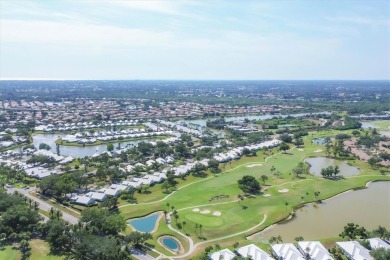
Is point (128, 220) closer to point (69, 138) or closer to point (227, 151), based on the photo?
point (227, 151)

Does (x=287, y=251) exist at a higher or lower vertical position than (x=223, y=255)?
higher

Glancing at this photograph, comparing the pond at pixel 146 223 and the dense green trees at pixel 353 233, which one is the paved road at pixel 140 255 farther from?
the dense green trees at pixel 353 233

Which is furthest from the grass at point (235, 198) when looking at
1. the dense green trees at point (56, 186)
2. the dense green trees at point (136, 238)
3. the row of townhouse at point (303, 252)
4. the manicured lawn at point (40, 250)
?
the manicured lawn at point (40, 250)

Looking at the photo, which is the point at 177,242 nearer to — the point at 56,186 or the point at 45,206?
the point at 45,206

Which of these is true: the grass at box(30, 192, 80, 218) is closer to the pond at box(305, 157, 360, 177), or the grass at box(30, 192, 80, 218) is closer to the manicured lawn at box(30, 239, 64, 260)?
the manicured lawn at box(30, 239, 64, 260)

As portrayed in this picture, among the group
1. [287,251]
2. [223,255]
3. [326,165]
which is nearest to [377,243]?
[287,251]

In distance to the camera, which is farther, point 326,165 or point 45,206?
point 326,165

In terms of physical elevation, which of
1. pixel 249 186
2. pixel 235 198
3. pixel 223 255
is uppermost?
pixel 249 186
